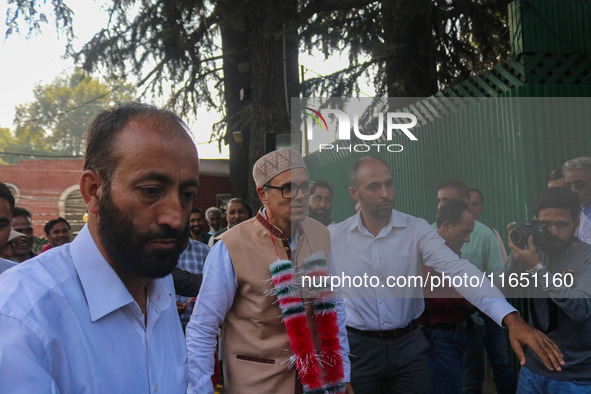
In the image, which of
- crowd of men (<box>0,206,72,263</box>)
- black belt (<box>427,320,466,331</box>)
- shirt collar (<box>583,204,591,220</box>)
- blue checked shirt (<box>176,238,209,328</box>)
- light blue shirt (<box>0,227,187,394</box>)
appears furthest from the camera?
blue checked shirt (<box>176,238,209,328</box>)

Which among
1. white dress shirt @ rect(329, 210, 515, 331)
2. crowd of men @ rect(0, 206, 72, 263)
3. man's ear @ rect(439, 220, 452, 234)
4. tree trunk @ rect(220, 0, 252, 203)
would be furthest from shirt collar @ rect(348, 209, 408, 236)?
tree trunk @ rect(220, 0, 252, 203)

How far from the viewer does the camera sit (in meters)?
3.53

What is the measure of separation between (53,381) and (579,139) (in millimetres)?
4385

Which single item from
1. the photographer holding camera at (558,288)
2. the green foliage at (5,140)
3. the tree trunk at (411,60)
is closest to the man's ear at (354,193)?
the photographer holding camera at (558,288)

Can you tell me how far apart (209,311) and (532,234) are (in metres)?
2.00

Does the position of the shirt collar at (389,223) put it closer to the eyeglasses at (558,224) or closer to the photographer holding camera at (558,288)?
the photographer holding camera at (558,288)

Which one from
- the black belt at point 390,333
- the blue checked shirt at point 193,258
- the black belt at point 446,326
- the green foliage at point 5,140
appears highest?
the green foliage at point 5,140

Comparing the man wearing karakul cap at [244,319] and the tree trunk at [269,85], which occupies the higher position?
the tree trunk at [269,85]

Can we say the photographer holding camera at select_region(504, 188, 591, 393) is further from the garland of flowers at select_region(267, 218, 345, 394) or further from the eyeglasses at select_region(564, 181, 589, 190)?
the garland of flowers at select_region(267, 218, 345, 394)

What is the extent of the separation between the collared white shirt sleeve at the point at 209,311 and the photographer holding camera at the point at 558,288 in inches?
71.3

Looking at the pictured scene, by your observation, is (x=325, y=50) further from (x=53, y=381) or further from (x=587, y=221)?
(x=53, y=381)

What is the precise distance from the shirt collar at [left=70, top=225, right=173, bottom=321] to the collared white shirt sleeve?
57.6 inches

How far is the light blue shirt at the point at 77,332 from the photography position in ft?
3.76

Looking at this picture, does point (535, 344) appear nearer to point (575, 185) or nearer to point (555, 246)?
point (555, 246)
